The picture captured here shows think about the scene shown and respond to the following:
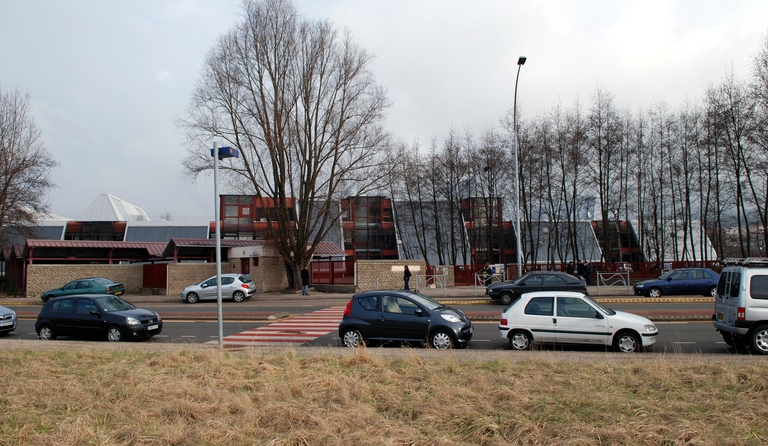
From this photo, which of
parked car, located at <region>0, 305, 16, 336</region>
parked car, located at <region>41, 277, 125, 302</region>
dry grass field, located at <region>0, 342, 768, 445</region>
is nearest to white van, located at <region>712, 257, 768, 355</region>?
dry grass field, located at <region>0, 342, 768, 445</region>

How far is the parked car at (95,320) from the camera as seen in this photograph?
16.4 meters

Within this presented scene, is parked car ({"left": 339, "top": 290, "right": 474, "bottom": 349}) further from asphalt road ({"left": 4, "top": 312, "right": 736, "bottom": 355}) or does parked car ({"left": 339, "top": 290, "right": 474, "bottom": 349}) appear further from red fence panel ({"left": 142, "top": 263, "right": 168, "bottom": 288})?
red fence panel ({"left": 142, "top": 263, "right": 168, "bottom": 288})

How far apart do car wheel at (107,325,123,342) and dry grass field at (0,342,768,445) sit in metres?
6.08

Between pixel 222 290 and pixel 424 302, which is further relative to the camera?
pixel 222 290

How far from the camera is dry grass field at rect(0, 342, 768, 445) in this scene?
231 inches

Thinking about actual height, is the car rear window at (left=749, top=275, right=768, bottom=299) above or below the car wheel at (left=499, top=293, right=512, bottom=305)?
above

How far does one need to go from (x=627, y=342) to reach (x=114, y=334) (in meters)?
13.8

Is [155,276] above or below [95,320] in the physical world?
above

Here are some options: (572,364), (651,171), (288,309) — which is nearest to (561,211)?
(651,171)

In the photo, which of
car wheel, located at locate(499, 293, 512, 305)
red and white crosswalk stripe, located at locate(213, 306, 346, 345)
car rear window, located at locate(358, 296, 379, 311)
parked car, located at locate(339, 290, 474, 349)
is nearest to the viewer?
parked car, located at locate(339, 290, 474, 349)

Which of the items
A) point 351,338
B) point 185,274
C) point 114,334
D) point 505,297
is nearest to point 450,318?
point 351,338

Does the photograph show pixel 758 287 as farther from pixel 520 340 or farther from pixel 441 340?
pixel 441 340

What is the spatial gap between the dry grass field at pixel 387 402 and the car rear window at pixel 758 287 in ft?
6.94

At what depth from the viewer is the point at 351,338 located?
14.0 meters
